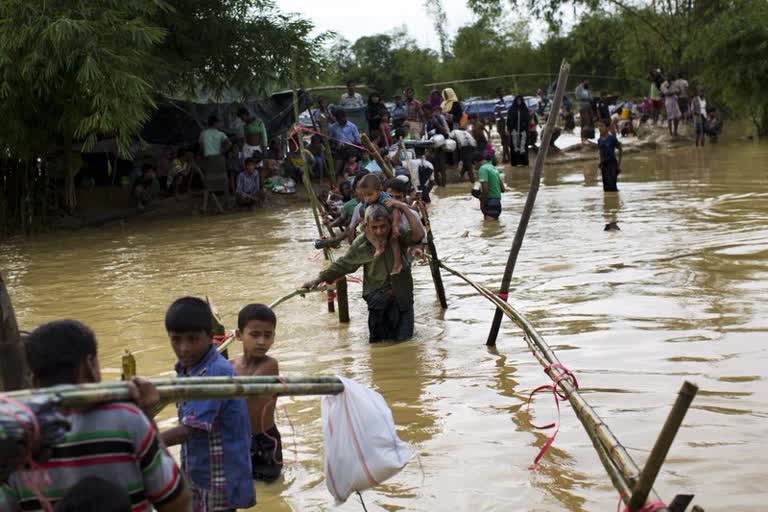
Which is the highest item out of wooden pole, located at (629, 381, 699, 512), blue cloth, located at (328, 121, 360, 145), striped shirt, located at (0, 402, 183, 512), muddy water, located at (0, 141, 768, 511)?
blue cloth, located at (328, 121, 360, 145)

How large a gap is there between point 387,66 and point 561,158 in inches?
1552

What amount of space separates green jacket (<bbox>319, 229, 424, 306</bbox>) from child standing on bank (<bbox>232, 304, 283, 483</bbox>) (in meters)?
2.23

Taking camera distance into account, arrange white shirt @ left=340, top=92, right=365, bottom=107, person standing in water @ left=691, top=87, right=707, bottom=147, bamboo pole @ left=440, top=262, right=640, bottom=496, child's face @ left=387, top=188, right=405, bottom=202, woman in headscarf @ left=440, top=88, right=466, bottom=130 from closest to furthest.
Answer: bamboo pole @ left=440, top=262, right=640, bottom=496 → child's face @ left=387, top=188, right=405, bottom=202 → white shirt @ left=340, top=92, right=365, bottom=107 → woman in headscarf @ left=440, top=88, right=466, bottom=130 → person standing in water @ left=691, top=87, right=707, bottom=147

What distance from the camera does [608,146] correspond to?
16438 mm

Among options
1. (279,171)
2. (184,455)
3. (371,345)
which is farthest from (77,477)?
(279,171)

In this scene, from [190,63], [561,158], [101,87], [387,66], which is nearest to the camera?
[101,87]

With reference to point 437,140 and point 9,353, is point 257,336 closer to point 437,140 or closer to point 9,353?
point 9,353

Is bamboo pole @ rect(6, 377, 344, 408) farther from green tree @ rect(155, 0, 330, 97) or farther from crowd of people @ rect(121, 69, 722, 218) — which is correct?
green tree @ rect(155, 0, 330, 97)

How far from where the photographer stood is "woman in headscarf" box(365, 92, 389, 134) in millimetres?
20142

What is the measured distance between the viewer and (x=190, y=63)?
17.9m

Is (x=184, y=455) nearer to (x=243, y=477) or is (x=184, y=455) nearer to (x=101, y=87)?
(x=243, y=477)

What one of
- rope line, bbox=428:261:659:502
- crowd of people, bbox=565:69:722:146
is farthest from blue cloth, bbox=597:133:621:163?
rope line, bbox=428:261:659:502

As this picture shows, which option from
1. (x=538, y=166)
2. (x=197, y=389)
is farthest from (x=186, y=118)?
(x=197, y=389)

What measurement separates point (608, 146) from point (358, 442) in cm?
1375
